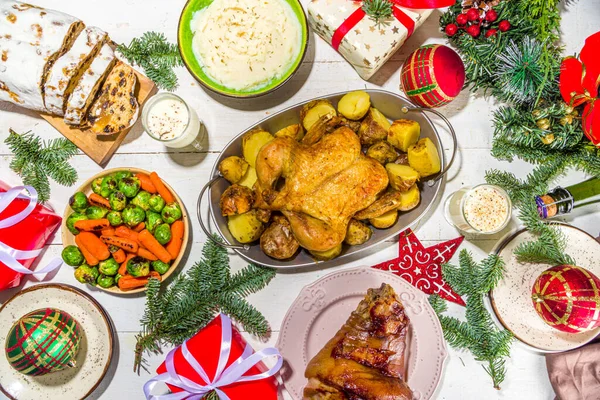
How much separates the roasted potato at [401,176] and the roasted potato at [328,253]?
0.28 meters

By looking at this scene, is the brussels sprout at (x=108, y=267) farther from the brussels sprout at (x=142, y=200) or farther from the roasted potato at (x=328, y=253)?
the roasted potato at (x=328, y=253)

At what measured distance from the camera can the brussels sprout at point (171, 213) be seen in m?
1.84

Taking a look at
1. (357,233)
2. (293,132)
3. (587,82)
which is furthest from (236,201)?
(587,82)

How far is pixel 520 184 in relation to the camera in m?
1.88

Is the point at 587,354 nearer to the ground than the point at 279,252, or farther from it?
farther from it

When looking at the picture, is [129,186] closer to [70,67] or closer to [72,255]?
[72,255]

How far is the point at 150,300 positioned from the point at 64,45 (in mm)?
953

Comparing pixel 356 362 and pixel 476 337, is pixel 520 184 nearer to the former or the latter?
pixel 476 337

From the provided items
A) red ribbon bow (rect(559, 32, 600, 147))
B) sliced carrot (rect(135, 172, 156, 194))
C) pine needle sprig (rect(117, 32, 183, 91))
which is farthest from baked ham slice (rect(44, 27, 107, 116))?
red ribbon bow (rect(559, 32, 600, 147))

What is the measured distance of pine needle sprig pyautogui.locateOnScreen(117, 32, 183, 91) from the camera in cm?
192

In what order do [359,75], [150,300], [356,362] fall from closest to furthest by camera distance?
1. [356,362]
2. [150,300]
3. [359,75]

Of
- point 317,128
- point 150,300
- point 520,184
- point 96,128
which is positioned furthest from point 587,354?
point 96,128

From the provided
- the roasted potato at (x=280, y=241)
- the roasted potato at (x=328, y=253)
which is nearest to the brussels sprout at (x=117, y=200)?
the roasted potato at (x=280, y=241)

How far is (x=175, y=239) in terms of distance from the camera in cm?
185
